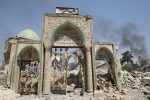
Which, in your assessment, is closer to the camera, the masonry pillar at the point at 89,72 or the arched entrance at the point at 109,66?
the masonry pillar at the point at 89,72

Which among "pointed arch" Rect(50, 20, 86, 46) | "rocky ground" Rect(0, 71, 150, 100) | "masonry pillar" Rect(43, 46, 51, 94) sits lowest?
"rocky ground" Rect(0, 71, 150, 100)

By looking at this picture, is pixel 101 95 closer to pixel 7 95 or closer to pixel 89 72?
pixel 89 72

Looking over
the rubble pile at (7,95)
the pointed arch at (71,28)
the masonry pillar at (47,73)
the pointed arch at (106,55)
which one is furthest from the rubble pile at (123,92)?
the rubble pile at (7,95)

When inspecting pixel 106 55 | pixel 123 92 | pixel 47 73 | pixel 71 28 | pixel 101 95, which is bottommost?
pixel 101 95

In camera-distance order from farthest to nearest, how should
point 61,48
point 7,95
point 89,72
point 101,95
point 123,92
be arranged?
1. point 61,48
2. point 89,72
3. point 123,92
4. point 101,95
5. point 7,95

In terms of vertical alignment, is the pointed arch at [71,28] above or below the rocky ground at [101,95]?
above

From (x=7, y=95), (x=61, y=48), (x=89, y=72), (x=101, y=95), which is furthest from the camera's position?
(x=61, y=48)

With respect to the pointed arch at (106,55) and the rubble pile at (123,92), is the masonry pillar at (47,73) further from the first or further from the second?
the pointed arch at (106,55)

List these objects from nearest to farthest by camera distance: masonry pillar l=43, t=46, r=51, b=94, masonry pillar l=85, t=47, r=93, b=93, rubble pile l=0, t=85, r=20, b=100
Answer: rubble pile l=0, t=85, r=20, b=100 → masonry pillar l=43, t=46, r=51, b=94 → masonry pillar l=85, t=47, r=93, b=93

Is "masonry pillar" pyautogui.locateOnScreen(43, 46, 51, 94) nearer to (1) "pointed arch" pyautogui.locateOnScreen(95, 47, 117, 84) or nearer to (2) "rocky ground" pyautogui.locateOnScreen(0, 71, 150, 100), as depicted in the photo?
(2) "rocky ground" pyautogui.locateOnScreen(0, 71, 150, 100)

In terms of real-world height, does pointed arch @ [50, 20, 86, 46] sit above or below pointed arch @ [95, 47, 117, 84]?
above

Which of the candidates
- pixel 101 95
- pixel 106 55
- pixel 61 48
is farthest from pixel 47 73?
pixel 106 55

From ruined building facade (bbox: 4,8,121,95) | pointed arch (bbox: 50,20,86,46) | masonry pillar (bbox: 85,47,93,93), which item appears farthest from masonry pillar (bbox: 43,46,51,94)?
masonry pillar (bbox: 85,47,93,93)

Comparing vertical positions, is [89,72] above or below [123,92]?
above
